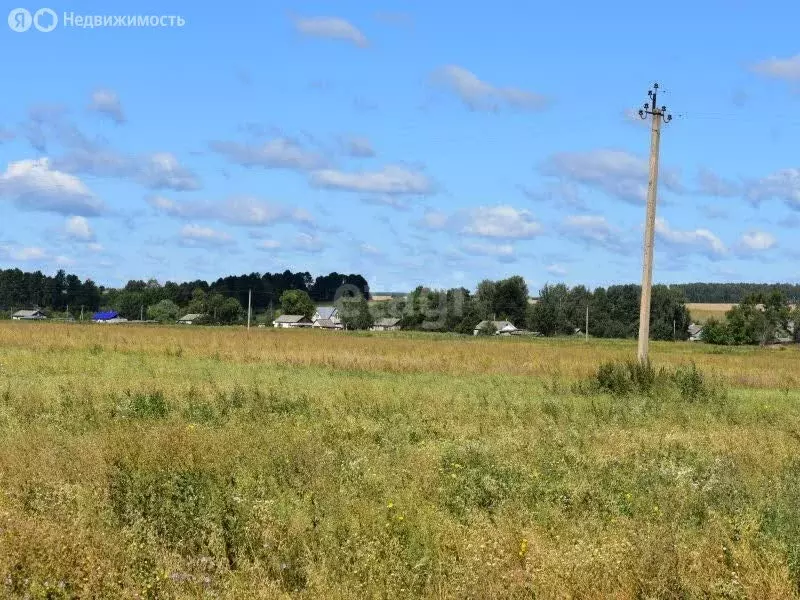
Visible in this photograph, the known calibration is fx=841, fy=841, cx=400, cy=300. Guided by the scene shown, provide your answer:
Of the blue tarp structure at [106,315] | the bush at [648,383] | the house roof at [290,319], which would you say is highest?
the house roof at [290,319]

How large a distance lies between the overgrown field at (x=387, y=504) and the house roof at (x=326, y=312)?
14342cm

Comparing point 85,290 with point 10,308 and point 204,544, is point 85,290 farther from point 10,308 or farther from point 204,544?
point 204,544

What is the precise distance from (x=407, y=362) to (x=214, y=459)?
2106 cm

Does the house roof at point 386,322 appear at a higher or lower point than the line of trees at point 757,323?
lower

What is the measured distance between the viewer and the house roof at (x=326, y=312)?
515 feet

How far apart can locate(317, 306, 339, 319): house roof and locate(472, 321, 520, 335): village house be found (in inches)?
1485

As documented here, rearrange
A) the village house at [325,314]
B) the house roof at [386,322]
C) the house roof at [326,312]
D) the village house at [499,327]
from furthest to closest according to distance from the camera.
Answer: the house roof at [326,312]
the village house at [325,314]
the house roof at [386,322]
the village house at [499,327]

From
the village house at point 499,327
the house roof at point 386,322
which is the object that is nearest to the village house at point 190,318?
the house roof at point 386,322

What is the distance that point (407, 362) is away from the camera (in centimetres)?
2933

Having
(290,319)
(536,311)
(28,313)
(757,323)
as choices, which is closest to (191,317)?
(290,319)

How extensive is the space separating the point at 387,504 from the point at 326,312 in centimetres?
15613

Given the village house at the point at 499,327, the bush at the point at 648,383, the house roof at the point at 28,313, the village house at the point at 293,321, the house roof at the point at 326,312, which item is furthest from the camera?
the house roof at the point at 326,312

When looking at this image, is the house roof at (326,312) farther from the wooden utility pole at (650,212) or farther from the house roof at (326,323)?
the wooden utility pole at (650,212)

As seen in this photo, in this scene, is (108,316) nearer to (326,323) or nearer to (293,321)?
(293,321)
